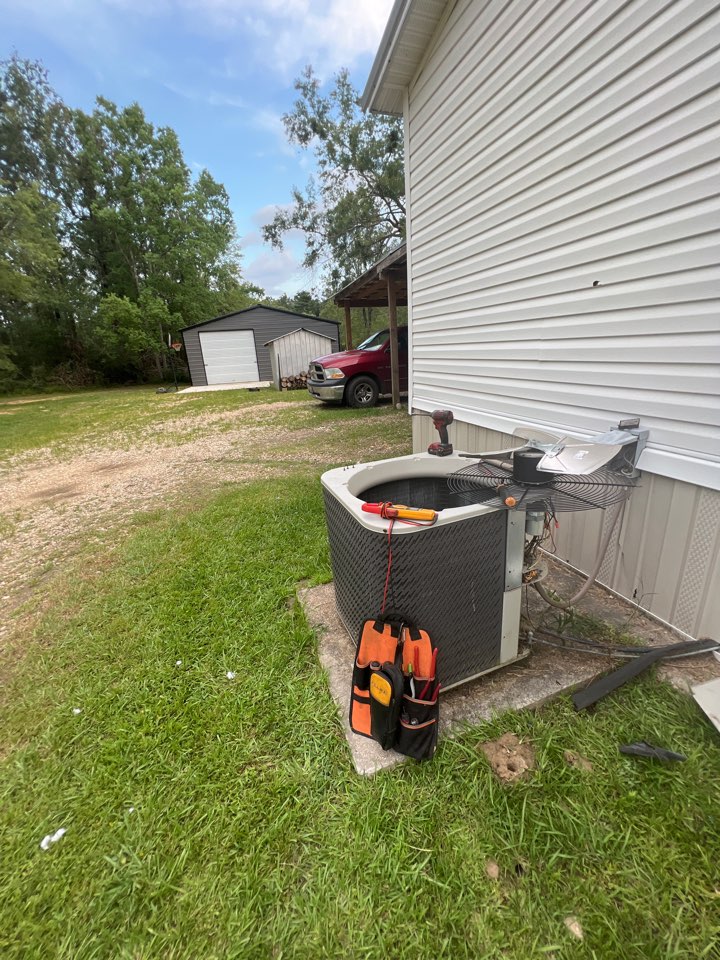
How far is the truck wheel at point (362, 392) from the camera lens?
28.0ft

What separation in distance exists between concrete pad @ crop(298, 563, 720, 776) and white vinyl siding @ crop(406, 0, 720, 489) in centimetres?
73

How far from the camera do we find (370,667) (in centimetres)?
123

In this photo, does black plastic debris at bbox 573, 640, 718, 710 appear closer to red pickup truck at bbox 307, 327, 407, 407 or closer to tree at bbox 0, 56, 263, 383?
red pickup truck at bbox 307, 327, 407, 407

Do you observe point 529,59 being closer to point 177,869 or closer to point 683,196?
point 683,196

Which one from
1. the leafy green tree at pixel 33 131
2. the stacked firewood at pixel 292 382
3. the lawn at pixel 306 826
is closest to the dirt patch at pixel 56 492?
the lawn at pixel 306 826

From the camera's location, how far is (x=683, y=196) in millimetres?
1519

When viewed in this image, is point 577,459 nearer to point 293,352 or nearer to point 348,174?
point 293,352

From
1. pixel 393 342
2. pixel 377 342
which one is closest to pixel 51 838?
pixel 393 342

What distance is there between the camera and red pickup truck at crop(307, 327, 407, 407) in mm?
8352

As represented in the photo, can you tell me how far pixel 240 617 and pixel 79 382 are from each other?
75.9 ft

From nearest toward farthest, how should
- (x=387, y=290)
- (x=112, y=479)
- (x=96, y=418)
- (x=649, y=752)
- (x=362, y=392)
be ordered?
1. (x=649, y=752)
2. (x=112, y=479)
3. (x=387, y=290)
4. (x=362, y=392)
5. (x=96, y=418)

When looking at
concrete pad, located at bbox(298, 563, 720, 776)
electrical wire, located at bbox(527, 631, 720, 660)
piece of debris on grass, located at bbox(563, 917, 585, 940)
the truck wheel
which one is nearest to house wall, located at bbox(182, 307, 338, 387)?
the truck wheel

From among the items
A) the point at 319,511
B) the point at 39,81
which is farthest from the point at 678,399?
the point at 39,81

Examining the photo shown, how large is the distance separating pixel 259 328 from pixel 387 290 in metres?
10.9
